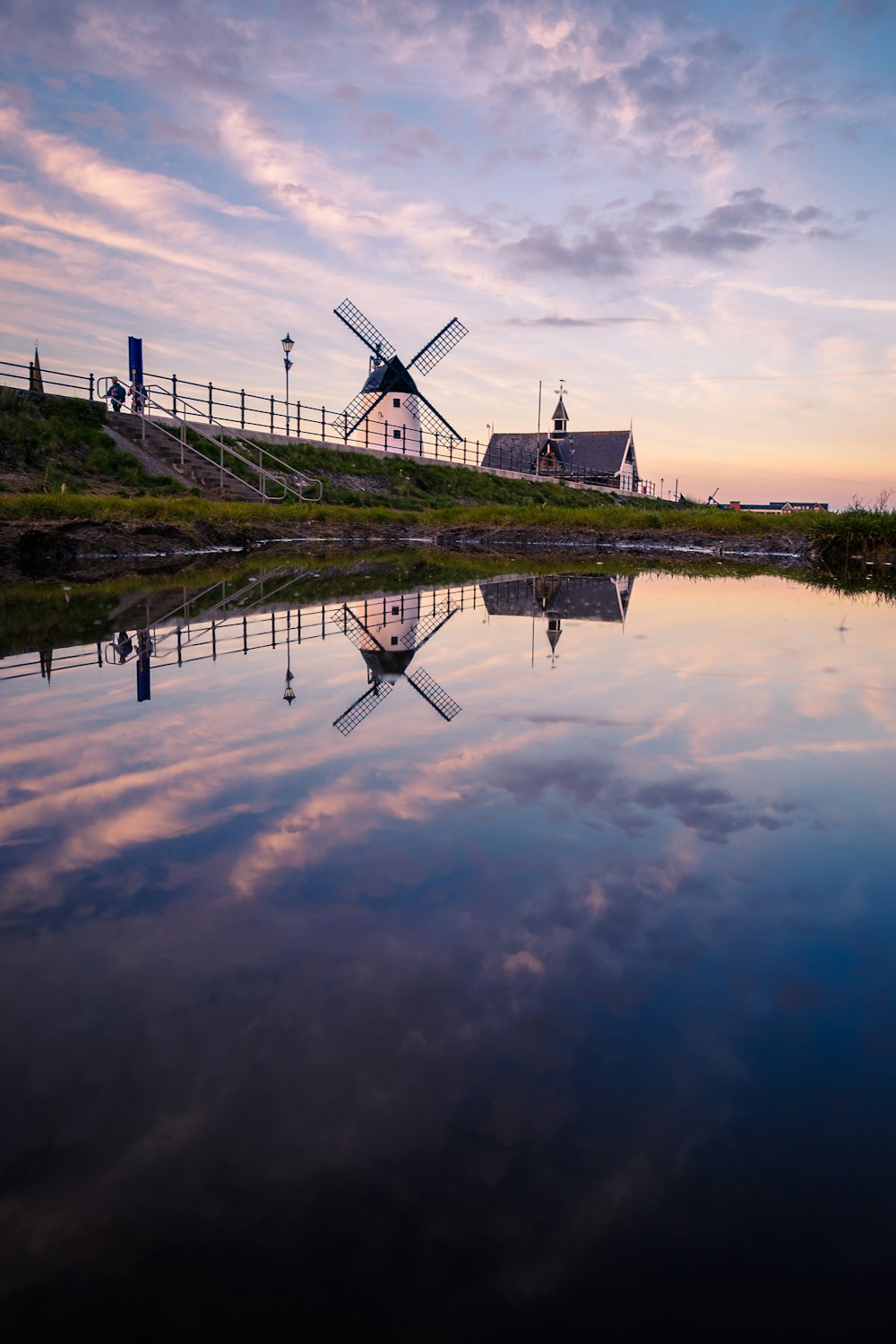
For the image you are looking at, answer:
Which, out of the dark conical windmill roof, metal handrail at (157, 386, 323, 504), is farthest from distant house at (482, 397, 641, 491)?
metal handrail at (157, 386, 323, 504)

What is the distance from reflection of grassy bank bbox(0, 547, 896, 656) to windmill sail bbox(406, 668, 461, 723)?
341cm

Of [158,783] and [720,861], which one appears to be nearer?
[720,861]

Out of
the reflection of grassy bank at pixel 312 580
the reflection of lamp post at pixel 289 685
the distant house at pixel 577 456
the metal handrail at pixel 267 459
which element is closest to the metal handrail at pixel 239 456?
Answer: the metal handrail at pixel 267 459

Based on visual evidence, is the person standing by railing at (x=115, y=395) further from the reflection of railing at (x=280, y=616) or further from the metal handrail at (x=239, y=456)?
the reflection of railing at (x=280, y=616)

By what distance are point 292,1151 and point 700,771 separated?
10.9 feet

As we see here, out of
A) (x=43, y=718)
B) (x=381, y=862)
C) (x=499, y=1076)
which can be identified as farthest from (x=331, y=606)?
(x=499, y=1076)

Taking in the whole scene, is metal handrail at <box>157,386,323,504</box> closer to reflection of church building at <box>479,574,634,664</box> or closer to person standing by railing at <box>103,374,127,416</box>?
person standing by railing at <box>103,374,127,416</box>

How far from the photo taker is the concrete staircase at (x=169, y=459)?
28453 millimetres

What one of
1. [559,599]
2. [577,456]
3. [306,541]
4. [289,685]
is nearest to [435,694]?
[289,685]

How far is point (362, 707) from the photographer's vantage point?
6117mm

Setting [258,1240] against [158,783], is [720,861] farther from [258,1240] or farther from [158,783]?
[158,783]

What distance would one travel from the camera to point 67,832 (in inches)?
147

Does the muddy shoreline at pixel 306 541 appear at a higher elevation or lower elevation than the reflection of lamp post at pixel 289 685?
higher

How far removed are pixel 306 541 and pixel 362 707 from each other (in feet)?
66.1
